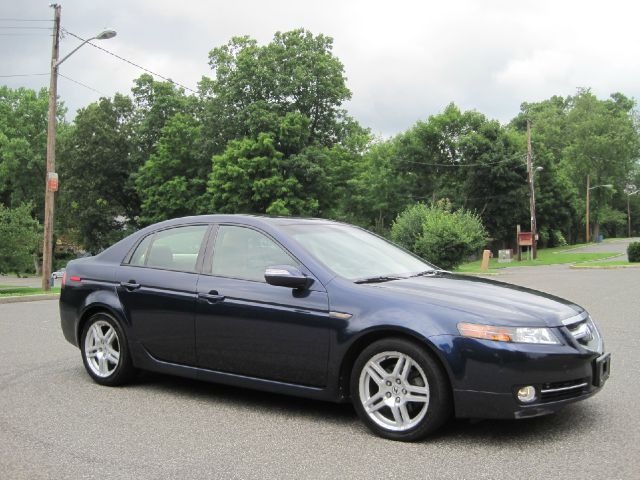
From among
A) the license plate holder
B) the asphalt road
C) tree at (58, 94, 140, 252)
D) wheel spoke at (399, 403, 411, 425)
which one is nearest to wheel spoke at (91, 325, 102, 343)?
the asphalt road

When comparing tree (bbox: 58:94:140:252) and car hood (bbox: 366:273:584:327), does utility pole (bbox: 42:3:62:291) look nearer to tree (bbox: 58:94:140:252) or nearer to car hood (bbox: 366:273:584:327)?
car hood (bbox: 366:273:584:327)

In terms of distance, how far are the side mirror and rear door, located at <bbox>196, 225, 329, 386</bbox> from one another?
92 mm

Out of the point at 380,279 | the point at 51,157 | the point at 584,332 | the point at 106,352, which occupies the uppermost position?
the point at 51,157

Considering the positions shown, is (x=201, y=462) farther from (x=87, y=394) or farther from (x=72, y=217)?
(x=72, y=217)

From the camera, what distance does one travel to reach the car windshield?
16.1 feet

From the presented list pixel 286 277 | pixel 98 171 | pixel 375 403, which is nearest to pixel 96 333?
pixel 286 277

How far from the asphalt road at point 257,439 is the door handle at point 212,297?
0.87 meters

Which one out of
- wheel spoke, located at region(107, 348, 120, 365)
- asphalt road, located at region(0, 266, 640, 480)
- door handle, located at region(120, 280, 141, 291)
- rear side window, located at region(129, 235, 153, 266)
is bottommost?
asphalt road, located at region(0, 266, 640, 480)

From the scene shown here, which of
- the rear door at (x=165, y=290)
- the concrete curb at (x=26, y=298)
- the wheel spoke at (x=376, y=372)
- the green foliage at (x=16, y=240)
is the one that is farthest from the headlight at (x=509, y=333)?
the green foliage at (x=16, y=240)

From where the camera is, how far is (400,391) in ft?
13.9

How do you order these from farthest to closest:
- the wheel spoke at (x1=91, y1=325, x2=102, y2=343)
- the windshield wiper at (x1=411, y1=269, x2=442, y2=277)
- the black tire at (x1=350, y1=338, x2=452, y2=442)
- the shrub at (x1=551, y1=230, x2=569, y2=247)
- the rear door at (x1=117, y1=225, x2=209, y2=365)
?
the shrub at (x1=551, y1=230, x2=569, y2=247) → the wheel spoke at (x1=91, y1=325, x2=102, y2=343) → the rear door at (x1=117, y1=225, x2=209, y2=365) → the windshield wiper at (x1=411, y1=269, x2=442, y2=277) → the black tire at (x1=350, y1=338, x2=452, y2=442)

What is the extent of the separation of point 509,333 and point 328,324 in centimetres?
123

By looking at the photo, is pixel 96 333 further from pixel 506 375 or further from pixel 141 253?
pixel 506 375

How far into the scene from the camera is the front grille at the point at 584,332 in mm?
4242
